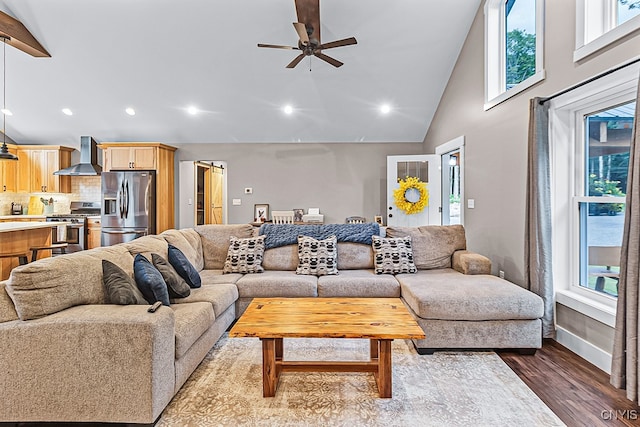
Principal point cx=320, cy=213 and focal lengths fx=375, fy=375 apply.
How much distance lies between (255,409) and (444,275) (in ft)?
7.41

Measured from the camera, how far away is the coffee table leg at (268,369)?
2.23 m

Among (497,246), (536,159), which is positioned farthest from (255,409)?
(497,246)

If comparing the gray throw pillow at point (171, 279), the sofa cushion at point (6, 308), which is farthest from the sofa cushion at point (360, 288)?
the sofa cushion at point (6, 308)

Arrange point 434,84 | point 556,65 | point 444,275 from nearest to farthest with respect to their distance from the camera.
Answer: point 556,65
point 444,275
point 434,84

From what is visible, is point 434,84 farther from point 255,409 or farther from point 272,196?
point 255,409

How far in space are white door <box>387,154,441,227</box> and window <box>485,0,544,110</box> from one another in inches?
68.5

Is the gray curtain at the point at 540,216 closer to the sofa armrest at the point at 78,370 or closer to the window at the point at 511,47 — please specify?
the window at the point at 511,47

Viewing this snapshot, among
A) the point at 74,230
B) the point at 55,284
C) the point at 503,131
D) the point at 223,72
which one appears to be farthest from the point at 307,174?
the point at 55,284

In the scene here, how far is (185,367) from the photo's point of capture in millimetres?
2303

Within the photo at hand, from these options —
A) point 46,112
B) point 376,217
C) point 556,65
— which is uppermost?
point 46,112

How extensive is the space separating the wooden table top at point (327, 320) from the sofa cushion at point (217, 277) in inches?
36.5

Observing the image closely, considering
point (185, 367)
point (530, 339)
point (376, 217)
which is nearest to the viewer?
point (185, 367)

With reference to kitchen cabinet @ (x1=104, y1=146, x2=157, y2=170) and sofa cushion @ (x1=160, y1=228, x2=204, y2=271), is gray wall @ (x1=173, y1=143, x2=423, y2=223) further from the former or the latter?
sofa cushion @ (x1=160, y1=228, x2=204, y2=271)

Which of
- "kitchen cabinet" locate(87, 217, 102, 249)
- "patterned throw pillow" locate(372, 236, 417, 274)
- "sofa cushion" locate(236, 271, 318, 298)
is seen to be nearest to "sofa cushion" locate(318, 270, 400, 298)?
"sofa cushion" locate(236, 271, 318, 298)
